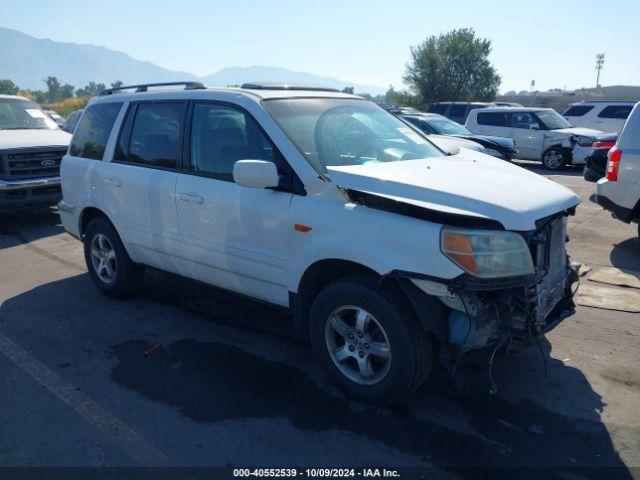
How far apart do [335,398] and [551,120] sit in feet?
51.9

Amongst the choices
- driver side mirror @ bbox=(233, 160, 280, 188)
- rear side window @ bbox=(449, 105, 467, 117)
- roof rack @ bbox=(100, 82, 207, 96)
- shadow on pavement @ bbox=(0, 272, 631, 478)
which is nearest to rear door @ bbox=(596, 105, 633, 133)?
rear side window @ bbox=(449, 105, 467, 117)

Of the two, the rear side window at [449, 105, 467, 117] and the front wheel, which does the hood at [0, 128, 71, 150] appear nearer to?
the front wheel

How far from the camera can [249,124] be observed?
394 centimetres

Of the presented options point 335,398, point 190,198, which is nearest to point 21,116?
point 190,198

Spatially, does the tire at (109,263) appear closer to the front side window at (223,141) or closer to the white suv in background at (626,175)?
the front side window at (223,141)

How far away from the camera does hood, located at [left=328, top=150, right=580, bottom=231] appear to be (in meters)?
2.96

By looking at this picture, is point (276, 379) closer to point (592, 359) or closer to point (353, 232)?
point (353, 232)

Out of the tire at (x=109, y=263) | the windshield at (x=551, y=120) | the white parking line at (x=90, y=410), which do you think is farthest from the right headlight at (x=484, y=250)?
the windshield at (x=551, y=120)

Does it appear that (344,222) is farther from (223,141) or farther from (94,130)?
(94,130)

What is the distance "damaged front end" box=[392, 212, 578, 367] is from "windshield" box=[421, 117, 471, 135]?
1085 centimetres

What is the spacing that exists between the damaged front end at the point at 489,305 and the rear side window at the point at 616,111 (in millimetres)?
18675

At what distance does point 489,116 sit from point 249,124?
15.4 m

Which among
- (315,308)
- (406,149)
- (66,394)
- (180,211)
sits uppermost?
(406,149)

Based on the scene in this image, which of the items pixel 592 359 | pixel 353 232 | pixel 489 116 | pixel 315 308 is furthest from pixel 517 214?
pixel 489 116
